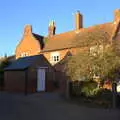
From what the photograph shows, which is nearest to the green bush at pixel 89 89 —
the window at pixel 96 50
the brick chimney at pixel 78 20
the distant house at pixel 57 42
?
the window at pixel 96 50

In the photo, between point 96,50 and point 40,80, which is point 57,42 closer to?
point 40,80

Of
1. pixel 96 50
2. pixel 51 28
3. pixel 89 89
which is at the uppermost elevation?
pixel 51 28

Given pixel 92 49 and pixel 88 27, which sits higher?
pixel 88 27

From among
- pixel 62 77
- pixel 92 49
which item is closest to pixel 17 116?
pixel 92 49

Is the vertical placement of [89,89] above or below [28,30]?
below

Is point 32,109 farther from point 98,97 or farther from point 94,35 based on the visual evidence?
point 94,35

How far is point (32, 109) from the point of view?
15.9m

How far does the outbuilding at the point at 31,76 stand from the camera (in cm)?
2681

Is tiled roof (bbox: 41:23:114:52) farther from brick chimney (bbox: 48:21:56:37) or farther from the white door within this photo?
the white door

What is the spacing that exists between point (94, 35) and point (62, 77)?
36.6ft

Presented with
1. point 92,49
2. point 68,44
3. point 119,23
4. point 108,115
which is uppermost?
point 119,23

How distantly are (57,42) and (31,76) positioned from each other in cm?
1379

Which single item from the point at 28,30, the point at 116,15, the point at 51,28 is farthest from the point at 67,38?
the point at 116,15

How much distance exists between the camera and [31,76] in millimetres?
27078
